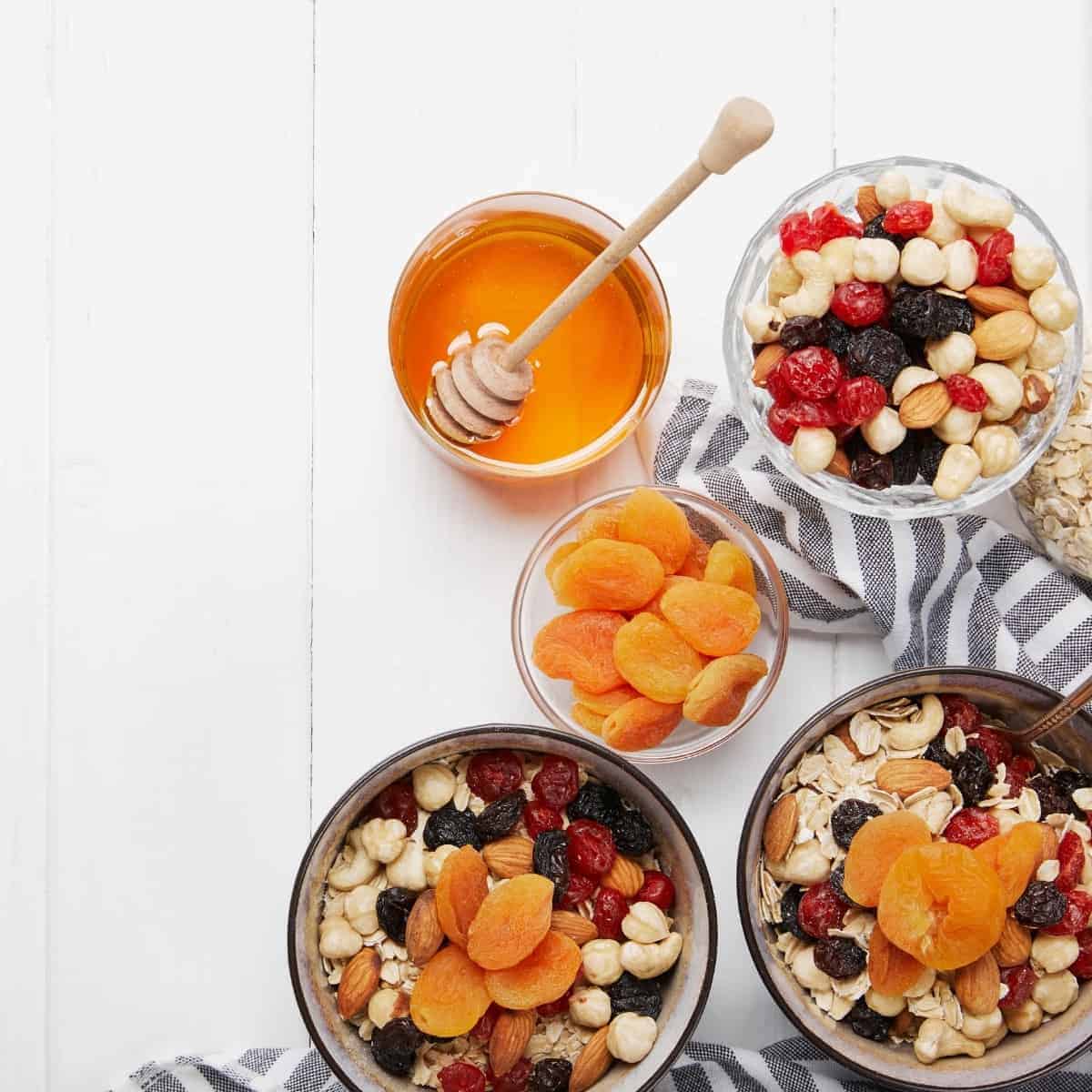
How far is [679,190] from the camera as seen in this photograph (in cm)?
98

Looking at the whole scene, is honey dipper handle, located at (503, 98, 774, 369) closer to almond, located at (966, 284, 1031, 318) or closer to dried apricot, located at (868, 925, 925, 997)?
almond, located at (966, 284, 1031, 318)

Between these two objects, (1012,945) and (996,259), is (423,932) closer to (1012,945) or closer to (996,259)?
(1012,945)

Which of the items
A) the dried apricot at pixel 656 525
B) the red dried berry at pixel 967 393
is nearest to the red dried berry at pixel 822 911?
the dried apricot at pixel 656 525

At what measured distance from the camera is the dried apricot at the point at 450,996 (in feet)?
3.71

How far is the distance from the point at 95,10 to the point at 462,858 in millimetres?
930

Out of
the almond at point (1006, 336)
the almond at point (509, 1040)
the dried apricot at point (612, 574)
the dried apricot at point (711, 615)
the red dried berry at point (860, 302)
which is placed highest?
the red dried berry at point (860, 302)

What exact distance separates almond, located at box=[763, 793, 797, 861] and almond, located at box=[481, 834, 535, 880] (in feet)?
0.70

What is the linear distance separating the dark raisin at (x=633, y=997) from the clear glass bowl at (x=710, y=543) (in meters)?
0.20

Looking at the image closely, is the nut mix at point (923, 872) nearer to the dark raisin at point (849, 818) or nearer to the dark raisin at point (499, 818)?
the dark raisin at point (849, 818)

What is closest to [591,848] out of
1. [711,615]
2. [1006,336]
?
[711,615]

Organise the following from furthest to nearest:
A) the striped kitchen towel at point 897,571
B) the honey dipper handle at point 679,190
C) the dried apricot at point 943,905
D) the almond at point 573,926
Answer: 1. the striped kitchen towel at point 897,571
2. the almond at point 573,926
3. the dried apricot at point 943,905
4. the honey dipper handle at point 679,190

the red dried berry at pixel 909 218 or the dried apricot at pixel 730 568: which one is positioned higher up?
the red dried berry at pixel 909 218

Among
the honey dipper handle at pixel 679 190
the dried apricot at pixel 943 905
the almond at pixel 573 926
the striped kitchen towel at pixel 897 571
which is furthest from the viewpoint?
the striped kitchen towel at pixel 897 571

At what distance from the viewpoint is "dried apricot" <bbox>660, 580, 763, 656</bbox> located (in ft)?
3.90
